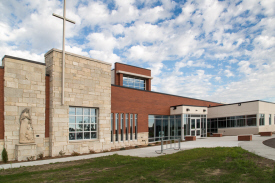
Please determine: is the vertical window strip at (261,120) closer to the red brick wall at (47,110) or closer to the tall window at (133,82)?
the tall window at (133,82)

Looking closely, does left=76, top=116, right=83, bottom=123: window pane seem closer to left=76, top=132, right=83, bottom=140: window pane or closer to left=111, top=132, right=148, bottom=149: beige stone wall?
left=76, top=132, right=83, bottom=140: window pane

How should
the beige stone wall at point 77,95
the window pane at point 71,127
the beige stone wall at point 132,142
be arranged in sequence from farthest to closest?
the beige stone wall at point 132,142 → the window pane at point 71,127 → the beige stone wall at point 77,95

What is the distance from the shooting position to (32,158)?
45.1 feet

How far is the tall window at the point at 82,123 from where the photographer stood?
1661cm

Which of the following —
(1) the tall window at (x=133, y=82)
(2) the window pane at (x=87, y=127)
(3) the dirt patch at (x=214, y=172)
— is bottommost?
(3) the dirt patch at (x=214, y=172)

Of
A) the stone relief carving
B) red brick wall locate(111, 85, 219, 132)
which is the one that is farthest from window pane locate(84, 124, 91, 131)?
the stone relief carving

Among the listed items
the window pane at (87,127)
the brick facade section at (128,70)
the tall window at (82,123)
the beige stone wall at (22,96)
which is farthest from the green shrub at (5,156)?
the brick facade section at (128,70)

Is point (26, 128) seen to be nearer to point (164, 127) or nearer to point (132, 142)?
point (132, 142)

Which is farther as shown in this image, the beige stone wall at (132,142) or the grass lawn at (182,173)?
the beige stone wall at (132,142)

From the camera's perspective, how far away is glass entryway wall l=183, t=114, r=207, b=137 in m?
27.6

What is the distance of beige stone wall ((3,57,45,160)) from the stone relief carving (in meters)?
0.24

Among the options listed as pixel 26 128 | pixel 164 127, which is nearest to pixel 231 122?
pixel 164 127

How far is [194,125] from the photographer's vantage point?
28.6 m

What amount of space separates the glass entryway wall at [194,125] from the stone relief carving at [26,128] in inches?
724
